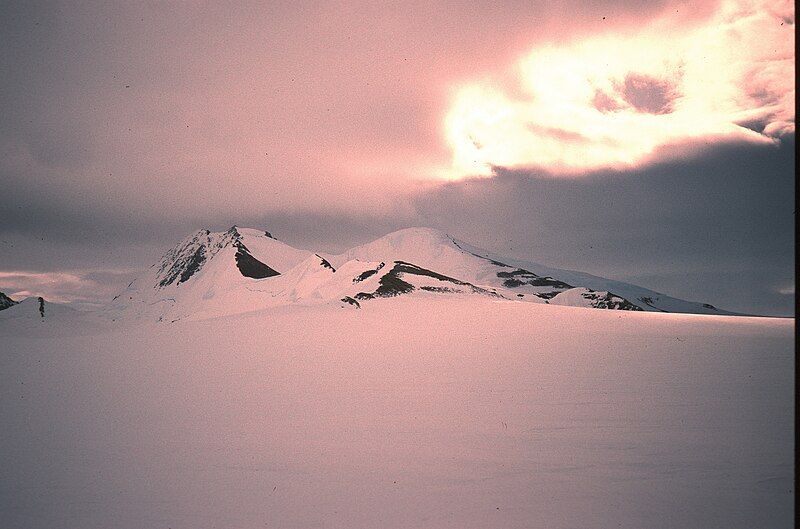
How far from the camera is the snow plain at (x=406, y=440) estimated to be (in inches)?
275

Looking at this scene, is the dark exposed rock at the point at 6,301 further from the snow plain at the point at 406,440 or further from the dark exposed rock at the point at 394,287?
the dark exposed rock at the point at 394,287

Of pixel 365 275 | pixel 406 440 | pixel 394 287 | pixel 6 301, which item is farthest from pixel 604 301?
pixel 6 301

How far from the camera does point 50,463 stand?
29.3 ft

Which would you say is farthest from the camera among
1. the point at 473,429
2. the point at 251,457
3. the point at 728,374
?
the point at 728,374

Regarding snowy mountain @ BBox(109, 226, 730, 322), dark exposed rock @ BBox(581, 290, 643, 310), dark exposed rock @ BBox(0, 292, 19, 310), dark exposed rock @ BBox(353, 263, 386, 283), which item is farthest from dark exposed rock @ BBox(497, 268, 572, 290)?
dark exposed rock @ BBox(0, 292, 19, 310)

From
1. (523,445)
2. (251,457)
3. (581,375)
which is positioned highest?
(581,375)

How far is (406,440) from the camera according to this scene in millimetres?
9602

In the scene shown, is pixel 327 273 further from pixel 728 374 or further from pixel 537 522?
pixel 537 522

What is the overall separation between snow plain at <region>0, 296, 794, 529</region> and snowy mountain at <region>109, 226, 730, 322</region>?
3153cm

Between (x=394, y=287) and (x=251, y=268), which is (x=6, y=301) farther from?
(x=251, y=268)

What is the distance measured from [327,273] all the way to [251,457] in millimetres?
65609

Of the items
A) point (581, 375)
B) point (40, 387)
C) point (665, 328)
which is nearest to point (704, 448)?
point (581, 375)

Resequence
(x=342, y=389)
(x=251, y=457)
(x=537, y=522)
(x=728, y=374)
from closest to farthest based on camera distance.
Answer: (x=537, y=522) < (x=251, y=457) < (x=342, y=389) < (x=728, y=374)

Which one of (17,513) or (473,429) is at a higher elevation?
(473,429)
